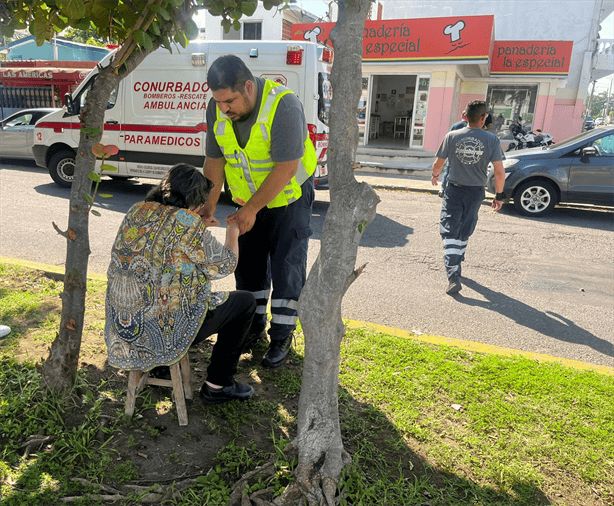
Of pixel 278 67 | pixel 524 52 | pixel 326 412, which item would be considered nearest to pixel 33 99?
pixel 278 67

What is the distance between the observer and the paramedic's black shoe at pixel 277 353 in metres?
3.40

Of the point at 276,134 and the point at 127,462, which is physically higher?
the point at 276,134

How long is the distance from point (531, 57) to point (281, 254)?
61.9 feet

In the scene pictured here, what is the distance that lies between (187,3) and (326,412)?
89.7 inches

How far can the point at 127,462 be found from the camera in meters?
2.43

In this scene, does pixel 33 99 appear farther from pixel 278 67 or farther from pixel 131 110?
pixel 278 67

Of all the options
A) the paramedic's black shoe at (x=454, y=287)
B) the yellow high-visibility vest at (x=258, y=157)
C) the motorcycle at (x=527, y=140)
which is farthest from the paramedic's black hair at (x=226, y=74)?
the motorcycle at (x=527, y=140)

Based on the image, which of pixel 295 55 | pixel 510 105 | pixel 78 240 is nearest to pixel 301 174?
pixel 78 240

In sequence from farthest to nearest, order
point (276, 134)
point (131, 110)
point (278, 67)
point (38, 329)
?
point (131, 110)
point (278, 67)
point (38, 329)
point (276, 134)

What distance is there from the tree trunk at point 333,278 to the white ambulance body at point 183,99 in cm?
618

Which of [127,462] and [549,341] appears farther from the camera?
[549,341]

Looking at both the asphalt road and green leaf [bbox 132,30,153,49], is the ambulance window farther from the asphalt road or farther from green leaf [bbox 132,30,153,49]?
green leaf [bbox 132,30,153,49]

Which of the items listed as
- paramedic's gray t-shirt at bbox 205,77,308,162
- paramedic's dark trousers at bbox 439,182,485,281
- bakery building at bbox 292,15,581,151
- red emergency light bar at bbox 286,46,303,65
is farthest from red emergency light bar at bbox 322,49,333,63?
bakery building at bbox 292,15,581,151

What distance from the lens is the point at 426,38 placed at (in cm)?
1680
